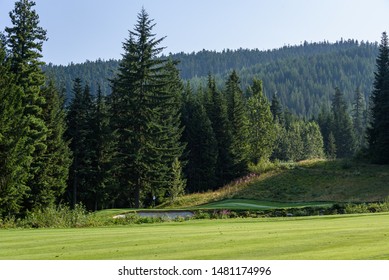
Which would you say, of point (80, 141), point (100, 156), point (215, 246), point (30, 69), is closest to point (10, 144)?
point (30, 69)

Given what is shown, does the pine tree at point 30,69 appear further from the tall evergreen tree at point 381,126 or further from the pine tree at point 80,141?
the tall evergreen tree at point 381,126

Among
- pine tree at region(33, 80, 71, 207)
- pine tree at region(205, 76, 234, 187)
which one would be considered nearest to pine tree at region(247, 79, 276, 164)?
pine tree at region(205, 76, 234, 187)

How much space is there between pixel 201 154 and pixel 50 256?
52203 mm

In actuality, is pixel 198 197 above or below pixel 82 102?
below

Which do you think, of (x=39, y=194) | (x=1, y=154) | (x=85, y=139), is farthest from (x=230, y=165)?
(x=1, y=154)

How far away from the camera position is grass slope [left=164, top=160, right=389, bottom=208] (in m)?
46.1

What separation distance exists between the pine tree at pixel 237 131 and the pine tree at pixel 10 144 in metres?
31.9

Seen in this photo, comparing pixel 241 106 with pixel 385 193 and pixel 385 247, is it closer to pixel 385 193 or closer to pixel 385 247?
pixel 385 193

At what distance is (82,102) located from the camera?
53844mm

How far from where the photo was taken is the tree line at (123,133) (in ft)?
123

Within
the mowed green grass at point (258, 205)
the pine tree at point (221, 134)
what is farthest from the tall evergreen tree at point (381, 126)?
the pine tree at point (221, 134)

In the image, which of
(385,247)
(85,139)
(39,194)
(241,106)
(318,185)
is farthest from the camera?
(241,106)

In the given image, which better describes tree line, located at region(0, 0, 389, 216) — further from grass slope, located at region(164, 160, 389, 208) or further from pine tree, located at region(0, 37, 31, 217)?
grass slope, located at region(164, 160, 389, 208)

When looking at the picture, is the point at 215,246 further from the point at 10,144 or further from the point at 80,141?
the point at 80,141
